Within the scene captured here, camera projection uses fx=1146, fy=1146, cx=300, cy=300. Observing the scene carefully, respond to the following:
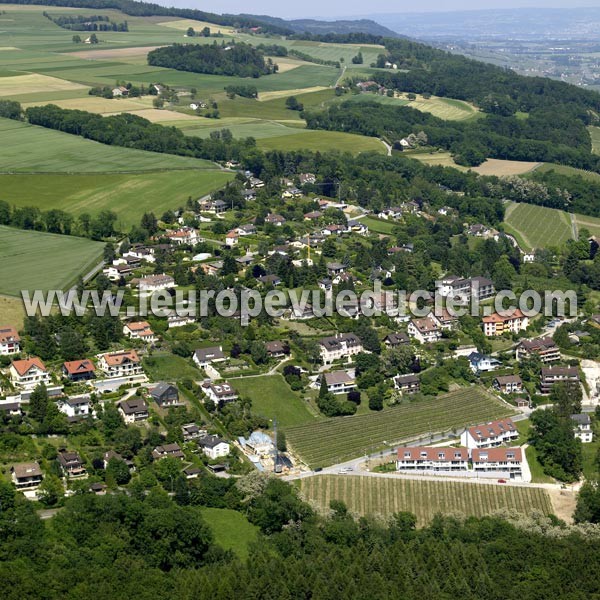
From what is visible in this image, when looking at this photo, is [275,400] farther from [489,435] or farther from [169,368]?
[489,435]

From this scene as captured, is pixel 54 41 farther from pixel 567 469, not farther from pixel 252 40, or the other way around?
pixel 567 469

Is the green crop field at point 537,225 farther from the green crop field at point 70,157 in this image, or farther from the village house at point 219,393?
the village house at point 219,393

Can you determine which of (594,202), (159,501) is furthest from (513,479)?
(594,202)

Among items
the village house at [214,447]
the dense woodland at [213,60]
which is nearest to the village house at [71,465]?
the village house at [214,447]

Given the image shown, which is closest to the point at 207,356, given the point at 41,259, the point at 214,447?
the point at 214,447

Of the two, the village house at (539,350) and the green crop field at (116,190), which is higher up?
the green crop field at (116,190)

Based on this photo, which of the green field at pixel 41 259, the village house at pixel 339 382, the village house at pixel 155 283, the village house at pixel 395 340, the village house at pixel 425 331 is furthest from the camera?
the village house at pixel 155 283
